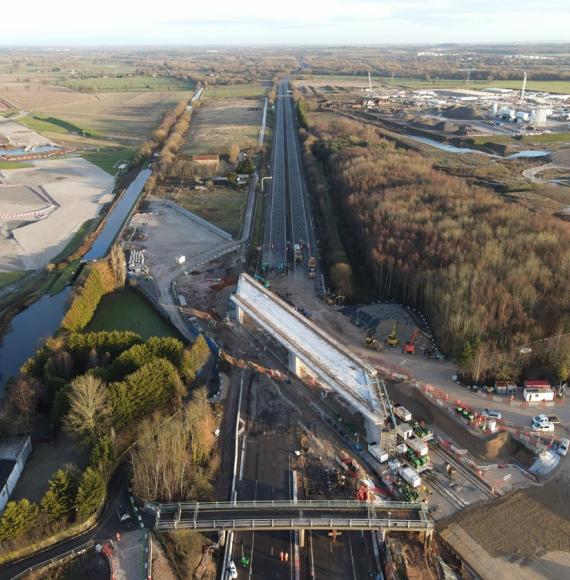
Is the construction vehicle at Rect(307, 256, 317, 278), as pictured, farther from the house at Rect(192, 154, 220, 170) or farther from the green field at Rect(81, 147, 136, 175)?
the green field at Rect(81, 147, 136, 175)

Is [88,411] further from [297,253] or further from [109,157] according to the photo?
[109,157]

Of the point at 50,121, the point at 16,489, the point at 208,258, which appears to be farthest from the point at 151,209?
the point at 50,121

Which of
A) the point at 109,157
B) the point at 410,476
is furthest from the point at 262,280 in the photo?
the point at 109,157

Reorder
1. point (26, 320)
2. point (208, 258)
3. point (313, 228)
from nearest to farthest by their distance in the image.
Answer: point (26, 320), point (208, 258), point (313, 228)

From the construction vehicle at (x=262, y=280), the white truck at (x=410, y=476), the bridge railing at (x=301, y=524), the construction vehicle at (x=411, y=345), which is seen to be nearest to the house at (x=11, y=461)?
the bridge railing at (x=301, y=524)

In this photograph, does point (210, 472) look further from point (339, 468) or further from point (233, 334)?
point (233, 334)

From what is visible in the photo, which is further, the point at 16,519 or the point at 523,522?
the point at 523,522
